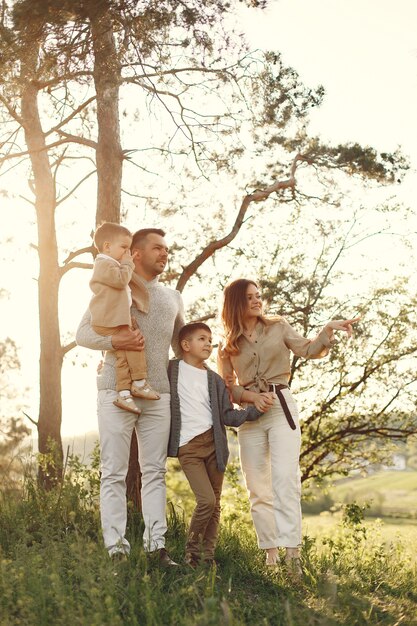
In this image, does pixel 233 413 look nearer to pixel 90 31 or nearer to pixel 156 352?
pixel 156 352

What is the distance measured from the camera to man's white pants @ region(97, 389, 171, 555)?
193 inches

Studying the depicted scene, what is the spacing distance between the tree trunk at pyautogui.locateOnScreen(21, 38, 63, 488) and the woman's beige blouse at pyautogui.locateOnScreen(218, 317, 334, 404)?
650 centimetres

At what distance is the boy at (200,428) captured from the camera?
16.3 feet

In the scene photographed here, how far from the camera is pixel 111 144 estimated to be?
26.9ft

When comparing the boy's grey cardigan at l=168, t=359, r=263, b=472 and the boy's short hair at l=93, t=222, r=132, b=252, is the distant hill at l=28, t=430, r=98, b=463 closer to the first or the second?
the boy's grey cardigan at l=168, t=359, r=263, b=472

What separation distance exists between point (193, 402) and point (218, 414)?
0.17 m

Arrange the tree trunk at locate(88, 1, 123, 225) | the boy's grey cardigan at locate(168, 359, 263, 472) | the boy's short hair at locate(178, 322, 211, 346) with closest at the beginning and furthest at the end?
the boy's grey cardigan at locate(168, 359, 263, 472)
the boy's short hair at locate(178, 322, 211, 346)
the tree trunk at locate(88, 1, 123, 225)

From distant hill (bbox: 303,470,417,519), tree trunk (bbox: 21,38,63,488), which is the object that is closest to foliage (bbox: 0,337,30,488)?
tree trunk (bbox: 21,38,63,488)

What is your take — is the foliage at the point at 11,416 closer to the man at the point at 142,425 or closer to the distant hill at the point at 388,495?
the man at the point at 142,425

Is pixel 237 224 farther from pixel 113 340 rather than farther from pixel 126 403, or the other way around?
pixel 126 403

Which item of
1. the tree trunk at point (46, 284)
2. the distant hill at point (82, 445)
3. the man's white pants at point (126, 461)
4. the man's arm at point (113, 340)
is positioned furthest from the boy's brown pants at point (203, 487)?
the tree trunk at point (46, 284)

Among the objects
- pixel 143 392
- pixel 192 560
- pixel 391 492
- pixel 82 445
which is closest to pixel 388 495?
pixel 391 492

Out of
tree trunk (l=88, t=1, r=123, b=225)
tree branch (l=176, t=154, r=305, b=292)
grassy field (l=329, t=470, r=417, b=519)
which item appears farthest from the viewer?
grassy field (l=329, t=470, r=417, b=519)

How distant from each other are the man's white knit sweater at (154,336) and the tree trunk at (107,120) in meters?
2.37
